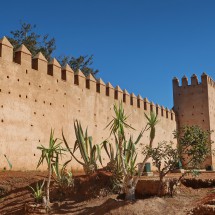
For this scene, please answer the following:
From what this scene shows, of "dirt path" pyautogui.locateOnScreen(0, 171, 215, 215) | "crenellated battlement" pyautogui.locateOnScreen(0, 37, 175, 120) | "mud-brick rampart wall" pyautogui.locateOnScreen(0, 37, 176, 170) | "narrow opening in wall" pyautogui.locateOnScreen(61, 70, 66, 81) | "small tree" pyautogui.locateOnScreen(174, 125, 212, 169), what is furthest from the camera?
"narrow opening in wall" pyautogui.locateOnScreen(61, 70, 66, 81)

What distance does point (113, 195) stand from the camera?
9555 millimetres

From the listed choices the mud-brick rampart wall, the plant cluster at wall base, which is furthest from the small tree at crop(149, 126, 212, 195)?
the mud-brick rampart wall

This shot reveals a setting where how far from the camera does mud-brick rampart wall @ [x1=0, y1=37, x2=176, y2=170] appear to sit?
12.2 meters

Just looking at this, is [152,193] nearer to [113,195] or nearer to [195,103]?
[113,195]

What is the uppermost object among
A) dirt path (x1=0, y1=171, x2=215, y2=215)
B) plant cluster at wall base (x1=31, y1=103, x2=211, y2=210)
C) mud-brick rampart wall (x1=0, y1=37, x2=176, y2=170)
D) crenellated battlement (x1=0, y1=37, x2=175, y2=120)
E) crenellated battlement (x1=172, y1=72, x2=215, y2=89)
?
crenellated battlement (x1=172, y1=72, x2=215, y2=89)

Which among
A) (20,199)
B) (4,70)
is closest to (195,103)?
(4,70)

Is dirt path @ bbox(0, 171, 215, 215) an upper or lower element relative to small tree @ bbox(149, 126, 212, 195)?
lower

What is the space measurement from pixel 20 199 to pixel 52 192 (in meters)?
0.85

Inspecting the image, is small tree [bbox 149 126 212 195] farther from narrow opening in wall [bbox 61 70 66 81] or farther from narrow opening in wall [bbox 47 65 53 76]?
narrow opening in wall [bbox 61 70 66 81]

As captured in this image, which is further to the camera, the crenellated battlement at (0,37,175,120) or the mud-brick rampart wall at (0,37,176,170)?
the crenellated battlement at (0,37,175,120)

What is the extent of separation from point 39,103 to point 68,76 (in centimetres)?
226

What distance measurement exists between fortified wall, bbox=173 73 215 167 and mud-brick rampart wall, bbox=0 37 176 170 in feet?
27.4

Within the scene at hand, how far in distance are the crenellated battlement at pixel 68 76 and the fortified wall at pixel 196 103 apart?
292 cm

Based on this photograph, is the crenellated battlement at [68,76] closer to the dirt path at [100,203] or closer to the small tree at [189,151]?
the dirt path at [100,203]
